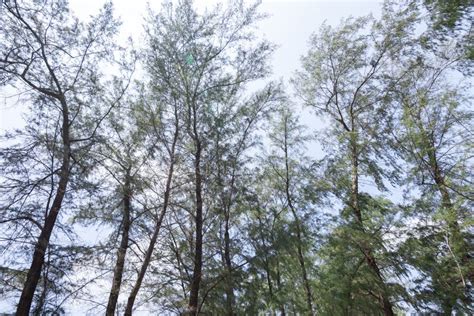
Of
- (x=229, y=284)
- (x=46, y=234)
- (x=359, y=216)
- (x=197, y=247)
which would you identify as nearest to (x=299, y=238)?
(x=359, y=216)

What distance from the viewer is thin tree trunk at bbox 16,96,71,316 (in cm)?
468

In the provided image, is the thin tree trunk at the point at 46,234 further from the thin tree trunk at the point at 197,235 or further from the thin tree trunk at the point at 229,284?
the thin tree trunk at the point at 229,284

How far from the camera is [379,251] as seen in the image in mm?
6504

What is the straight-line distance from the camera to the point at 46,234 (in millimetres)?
5258

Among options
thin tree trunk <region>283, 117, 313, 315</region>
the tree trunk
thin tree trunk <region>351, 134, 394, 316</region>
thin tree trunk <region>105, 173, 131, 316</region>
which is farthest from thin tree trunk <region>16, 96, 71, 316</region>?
thin tree trunk <region>351, 134, 394, 316</region>

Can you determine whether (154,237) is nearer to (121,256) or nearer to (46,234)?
(121,256)

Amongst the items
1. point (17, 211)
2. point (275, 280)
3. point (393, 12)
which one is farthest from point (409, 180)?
point (17, 211)

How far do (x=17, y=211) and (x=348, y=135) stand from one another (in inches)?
302

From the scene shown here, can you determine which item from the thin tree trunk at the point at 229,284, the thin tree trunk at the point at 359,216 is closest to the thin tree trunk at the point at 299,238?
the thin tree trunk at the point at 359,216

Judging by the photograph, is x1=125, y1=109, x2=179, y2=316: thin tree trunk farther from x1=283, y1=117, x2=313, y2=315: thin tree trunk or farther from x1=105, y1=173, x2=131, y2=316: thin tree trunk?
x1=283, y1=117, x2=313, y2=315: thin tree trunk

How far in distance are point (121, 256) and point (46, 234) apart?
1.69 metres

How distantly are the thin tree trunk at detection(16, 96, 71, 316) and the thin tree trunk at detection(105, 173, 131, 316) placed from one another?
4.52 feet

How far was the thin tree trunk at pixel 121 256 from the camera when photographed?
19.7ft

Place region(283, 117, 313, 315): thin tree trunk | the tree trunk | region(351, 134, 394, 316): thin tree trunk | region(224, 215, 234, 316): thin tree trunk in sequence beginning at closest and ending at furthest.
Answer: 1. the tree trunk
2. region(351, 134, 394, 316): thin tree trunk
3. region(224, 215, 234, 316): thin tree trunk
4. region(283, 117, 313, 315): thin tree trunk
